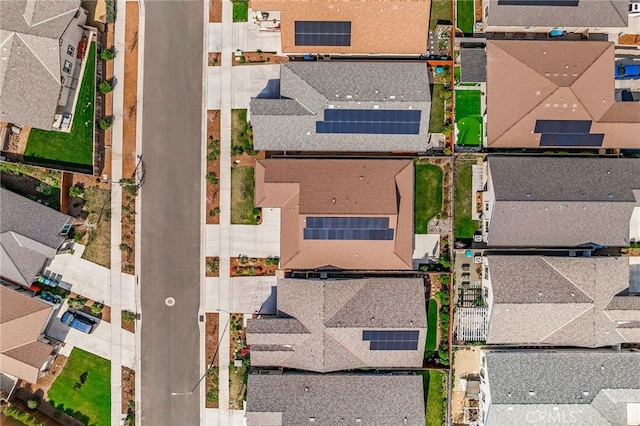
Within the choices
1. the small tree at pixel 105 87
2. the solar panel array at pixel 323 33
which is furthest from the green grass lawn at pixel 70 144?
the solar panel array at pixel 323 33

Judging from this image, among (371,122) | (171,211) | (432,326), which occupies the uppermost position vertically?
(371,122)

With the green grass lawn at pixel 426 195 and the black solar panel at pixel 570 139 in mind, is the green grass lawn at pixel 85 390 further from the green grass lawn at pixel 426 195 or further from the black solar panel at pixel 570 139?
the black solar panel at pixel 570 139

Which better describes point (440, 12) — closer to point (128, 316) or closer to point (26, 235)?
point (128, 316)

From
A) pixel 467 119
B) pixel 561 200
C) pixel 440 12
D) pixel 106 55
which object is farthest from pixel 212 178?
pixel 561 200

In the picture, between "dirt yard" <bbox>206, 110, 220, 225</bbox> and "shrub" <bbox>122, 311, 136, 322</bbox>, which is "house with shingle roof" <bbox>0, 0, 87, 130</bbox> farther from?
"shrub" <bbox>122, 311, 136, 322</bbox>

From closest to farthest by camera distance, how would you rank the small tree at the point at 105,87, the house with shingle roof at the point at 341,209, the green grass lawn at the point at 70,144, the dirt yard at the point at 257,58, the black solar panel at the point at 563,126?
the house with shingle roof at the point at 341,209 < the black solar panel at the point at 563,126 < the small tree at the point at 105,87 < the green grass lawn at the point at 70,144 < the dirt yard at the point at 257,58

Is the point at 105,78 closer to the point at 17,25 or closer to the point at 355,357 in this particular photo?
the point at 17,25

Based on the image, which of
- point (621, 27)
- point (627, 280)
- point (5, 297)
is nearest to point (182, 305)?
point (5, 297)

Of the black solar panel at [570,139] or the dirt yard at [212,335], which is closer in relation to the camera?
the black solar panel at [570,139]
